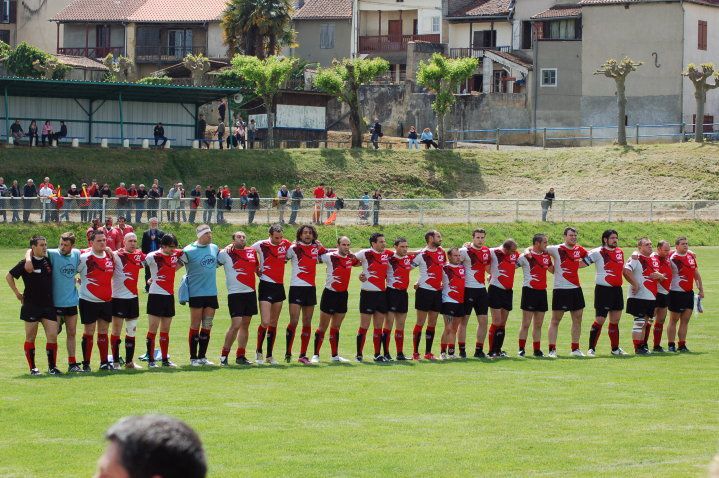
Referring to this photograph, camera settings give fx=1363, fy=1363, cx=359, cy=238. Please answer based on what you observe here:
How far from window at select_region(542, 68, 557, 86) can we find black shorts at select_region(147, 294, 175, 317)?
2601 inches

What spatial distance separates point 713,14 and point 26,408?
70.7m

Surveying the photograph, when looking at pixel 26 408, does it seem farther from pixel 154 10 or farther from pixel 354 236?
pixel 154 10

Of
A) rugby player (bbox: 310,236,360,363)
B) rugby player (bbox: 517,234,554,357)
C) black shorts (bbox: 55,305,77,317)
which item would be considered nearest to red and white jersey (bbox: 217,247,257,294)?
rugby player (bbox: 310,236,360,363)

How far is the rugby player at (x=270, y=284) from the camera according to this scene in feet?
70.7

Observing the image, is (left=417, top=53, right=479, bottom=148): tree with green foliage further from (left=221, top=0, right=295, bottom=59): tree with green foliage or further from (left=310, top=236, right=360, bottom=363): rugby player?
(left=310, top=236, right=360, bottom=363): rugby player

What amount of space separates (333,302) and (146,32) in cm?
8196

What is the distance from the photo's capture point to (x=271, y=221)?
49781 millimetres

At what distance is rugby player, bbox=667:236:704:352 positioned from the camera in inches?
944

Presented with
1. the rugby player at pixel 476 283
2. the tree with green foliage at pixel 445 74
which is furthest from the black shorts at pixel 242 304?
the tree with green foliage at pixel 445 74

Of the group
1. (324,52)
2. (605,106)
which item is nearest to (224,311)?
(605,106)

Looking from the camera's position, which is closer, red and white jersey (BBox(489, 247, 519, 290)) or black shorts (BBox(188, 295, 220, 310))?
black shorts (BBox(188, 295, 220, 310))

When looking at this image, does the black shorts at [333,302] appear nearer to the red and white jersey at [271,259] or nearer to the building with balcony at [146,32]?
the red and white jersey at [271,259]

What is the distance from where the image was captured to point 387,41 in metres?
96.7

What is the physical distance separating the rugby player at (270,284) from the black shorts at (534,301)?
4.28 meters
